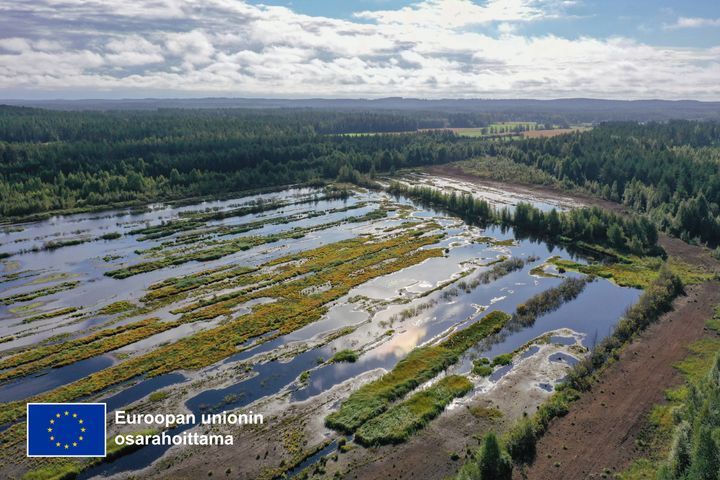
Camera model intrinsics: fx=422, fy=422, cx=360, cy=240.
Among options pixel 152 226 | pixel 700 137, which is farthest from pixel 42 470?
pixel 700 137

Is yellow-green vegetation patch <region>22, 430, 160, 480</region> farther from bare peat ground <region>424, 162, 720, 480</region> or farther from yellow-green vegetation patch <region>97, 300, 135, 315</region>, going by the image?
bare peat ground <region>424, 162, 720, 480</region>

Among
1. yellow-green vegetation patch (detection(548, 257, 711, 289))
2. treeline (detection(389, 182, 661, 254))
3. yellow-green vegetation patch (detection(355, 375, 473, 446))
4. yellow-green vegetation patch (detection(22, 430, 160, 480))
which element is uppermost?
treeline (detection(389, 182, 661, 254))

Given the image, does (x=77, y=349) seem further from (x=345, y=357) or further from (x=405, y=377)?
(x=405, y=377)

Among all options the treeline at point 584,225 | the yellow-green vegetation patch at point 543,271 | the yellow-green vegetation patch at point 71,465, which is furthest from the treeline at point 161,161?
the yellow-green vegetation patch at point 71,465

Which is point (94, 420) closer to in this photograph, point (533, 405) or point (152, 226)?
point (533, 405)

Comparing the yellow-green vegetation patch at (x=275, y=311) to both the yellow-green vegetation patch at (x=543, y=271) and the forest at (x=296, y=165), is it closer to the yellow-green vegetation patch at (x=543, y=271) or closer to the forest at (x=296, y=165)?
the yellow-green vegetation patch at (x=543, y=271)

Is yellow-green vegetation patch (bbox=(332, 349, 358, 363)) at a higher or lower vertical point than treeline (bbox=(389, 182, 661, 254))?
lower

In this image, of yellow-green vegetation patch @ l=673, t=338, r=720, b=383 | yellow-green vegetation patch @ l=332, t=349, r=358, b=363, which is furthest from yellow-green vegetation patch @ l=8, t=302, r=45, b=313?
yellow-green vegetation patch @ l=673, t=338, r=720, b=383
